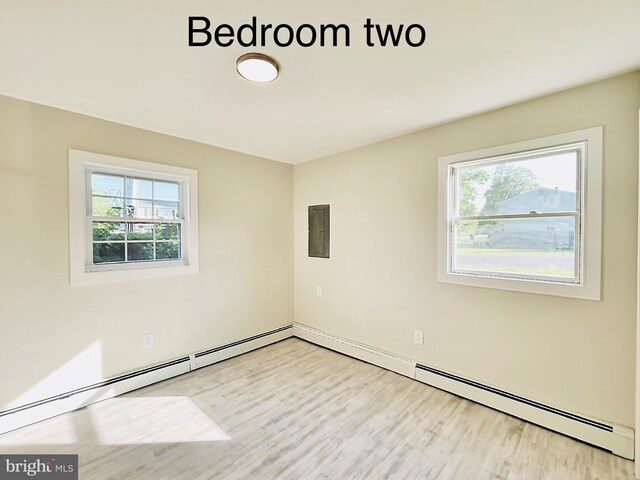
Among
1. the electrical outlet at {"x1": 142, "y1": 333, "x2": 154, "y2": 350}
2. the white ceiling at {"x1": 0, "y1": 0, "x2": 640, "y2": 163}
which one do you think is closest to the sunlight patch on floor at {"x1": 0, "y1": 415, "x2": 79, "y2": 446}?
the electrical outlet at {"x1": 142, "y1": 333, "x2": 154, "y2": 350}

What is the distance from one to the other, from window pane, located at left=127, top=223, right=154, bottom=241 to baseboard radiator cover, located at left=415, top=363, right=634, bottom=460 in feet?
9.45

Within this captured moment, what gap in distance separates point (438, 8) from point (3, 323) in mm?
3244

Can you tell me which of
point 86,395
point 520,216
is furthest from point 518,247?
point 86,395

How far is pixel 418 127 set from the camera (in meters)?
2.64

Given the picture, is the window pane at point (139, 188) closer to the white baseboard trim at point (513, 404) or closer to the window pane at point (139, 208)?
the window pane at point (139, 208)

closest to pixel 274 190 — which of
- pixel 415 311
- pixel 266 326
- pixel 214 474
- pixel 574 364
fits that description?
pixel 266 326

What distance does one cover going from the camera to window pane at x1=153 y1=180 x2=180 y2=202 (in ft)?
9.20

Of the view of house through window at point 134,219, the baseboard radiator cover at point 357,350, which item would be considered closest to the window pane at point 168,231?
the view of house through window at point 134,219

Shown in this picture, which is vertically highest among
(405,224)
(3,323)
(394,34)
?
(394,34)

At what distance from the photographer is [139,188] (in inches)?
106

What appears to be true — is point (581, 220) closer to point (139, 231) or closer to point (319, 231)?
point (319, 231)

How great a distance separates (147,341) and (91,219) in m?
1.18

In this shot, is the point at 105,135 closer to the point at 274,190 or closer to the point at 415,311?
the point at 274,190

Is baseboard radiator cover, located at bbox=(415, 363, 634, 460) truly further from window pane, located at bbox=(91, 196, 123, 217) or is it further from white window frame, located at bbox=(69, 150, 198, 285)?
window pane, located at bbox=(91, 196, 123, 217)
